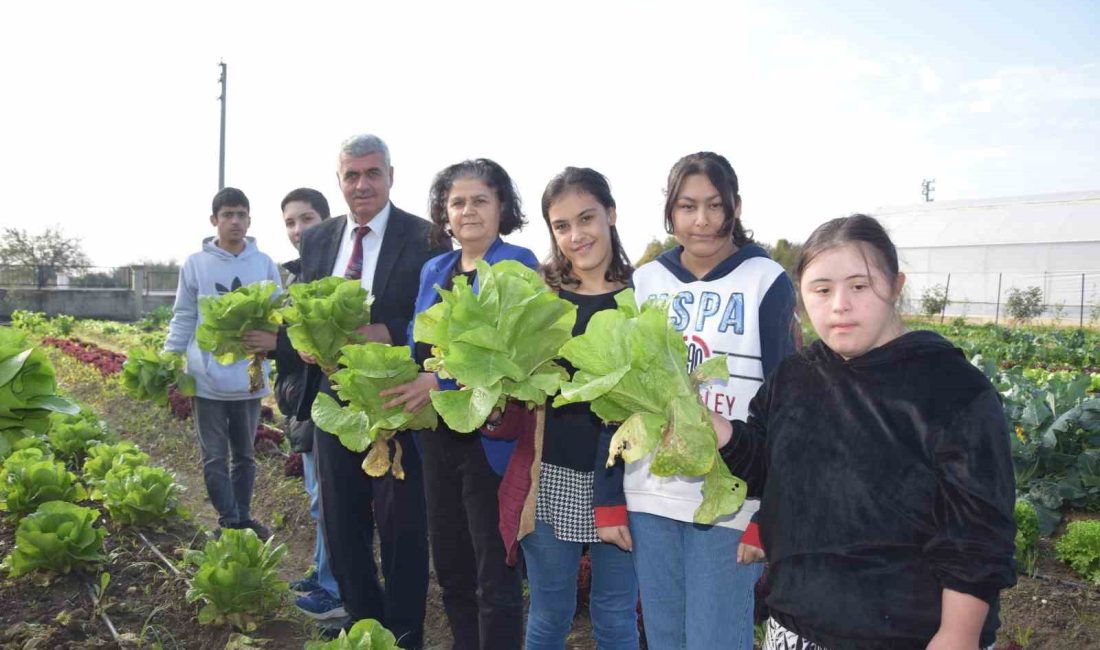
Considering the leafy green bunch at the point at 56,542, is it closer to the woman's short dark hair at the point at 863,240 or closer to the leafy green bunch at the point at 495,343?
the leafy green bunch at the point at 495,343

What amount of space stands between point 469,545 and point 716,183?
5.38 ft

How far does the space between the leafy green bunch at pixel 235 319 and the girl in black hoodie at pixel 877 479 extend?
2404 millimetres

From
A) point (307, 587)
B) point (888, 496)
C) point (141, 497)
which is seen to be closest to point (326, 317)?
point (307, 587)

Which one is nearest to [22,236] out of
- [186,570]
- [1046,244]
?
[186,570]

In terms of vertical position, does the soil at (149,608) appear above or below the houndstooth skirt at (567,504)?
below

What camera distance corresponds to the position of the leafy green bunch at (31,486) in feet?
14.6

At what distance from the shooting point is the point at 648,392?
165 centimetres

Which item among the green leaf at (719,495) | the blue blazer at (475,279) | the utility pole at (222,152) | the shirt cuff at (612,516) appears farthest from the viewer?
the utility pole at (222,152)

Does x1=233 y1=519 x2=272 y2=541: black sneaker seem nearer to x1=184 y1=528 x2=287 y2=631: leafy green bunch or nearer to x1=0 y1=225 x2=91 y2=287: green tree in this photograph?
x1=184 y1=528 x2=287 y2=631: leafy green bunch

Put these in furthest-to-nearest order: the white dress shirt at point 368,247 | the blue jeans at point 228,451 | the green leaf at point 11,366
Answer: the blue jeans at point 228,451 → the white dress shirt at point 368,247 → the green leaf at point 11,366

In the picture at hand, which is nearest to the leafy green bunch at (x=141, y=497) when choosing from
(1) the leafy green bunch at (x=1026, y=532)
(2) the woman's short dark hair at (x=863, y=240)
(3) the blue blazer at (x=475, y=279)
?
(3) the blue blazer at (x=475, y=279)

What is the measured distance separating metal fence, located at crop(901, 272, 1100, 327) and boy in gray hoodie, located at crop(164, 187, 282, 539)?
3697cm

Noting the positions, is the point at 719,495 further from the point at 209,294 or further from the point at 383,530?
the point at 209,294

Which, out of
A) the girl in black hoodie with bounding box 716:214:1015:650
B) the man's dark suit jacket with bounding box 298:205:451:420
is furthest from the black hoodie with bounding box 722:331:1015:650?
the man's dark suit jacket with bounding box 298:205:451:420
